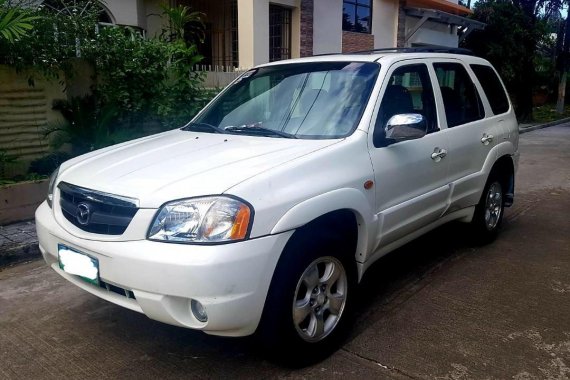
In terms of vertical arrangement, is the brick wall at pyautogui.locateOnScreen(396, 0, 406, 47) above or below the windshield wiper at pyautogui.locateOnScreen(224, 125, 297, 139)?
above

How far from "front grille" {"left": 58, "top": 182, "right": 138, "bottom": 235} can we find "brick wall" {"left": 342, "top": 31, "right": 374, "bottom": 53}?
44.3 feet

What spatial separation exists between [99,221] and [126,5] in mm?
10066

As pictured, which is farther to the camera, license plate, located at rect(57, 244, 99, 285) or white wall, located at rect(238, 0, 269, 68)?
white wall, located at rect(238, 0, 269, 68)

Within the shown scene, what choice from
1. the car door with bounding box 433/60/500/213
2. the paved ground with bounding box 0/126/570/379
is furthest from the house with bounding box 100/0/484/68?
the paved ground with bounding box 0/126/570/379

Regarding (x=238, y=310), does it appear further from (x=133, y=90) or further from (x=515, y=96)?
(x=515, y=96)

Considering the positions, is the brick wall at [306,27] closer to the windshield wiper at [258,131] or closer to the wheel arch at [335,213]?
the windshield wiper at [258,131]

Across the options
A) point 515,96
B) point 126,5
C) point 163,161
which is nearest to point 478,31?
point 515,96

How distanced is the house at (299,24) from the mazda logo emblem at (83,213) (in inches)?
362

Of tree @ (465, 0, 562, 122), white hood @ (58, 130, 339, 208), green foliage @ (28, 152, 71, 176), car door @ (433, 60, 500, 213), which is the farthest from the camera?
tree @ (465, 0, 562, 122)

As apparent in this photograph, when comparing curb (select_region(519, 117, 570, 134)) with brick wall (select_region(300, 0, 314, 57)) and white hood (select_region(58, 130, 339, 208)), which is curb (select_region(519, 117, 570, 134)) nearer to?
brick wall (select_region(300, 0, 314, 57))

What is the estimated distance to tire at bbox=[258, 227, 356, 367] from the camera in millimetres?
2748

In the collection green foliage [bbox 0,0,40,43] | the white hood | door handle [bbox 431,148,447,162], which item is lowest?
door handle [bbox 431,148,447,162]

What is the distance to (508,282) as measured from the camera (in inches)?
169

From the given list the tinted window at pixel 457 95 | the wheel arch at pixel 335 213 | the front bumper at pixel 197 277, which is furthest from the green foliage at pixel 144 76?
the front bumper at pixel 197 277
